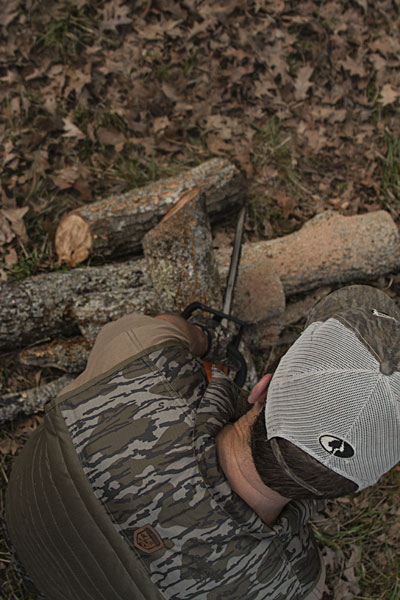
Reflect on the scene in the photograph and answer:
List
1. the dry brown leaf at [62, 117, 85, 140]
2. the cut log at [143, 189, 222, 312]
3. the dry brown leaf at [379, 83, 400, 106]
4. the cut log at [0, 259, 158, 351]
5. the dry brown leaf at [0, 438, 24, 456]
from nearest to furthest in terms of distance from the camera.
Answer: the cut log at [143, 189, 222, 312] → the cut log at [0, 259, 158, 351] → the dry brown leaf at [0, 438, 24, 456] → the dry brown leaf at [62, 117, 85, 140] → the dry brown leaf at [379, 83, 400, 106]

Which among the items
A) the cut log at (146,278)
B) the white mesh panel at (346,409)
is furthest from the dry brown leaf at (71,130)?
the white mesh panel at (346,409)

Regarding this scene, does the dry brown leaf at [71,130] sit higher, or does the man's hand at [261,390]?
the dry brown leaf at [71,130]

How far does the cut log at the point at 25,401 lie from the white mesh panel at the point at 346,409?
6.94ft

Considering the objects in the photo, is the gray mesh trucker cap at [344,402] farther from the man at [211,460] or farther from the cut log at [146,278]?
the cut log at [146,278]

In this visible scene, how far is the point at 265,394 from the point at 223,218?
2299mm

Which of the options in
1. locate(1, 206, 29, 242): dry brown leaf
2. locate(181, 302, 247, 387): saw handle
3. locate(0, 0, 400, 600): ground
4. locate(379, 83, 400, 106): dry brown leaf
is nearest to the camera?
locate(181, 302, 247, 387): saw handle

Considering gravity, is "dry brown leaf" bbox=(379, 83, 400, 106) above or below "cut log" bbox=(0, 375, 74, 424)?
above

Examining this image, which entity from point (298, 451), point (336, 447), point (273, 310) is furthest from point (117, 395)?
point (273, 310)

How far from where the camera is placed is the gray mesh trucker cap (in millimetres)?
1418

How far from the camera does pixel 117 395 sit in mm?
1851

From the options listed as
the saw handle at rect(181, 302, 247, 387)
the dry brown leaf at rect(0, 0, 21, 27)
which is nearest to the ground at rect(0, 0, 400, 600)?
the dry brown leaf at rect(0, 0, 21, 27)

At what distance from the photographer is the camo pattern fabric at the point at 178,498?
1.71 metres

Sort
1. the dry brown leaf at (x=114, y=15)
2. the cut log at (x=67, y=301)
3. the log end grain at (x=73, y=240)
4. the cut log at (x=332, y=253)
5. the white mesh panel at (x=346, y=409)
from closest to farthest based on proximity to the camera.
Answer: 1. the white mesh panel at (x=346, y=409)
2. the cut log at (x=67, y=301)
3. the log end grain at (x=73, y=240)
4. the cut log at (x=332, y=253)
5. the dry brown leaf at (x=114, y=15)

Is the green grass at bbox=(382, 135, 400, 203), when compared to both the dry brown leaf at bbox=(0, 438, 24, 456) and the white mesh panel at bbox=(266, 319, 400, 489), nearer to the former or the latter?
the white mesh panel at bbox=(266, 319, 400, 489)
